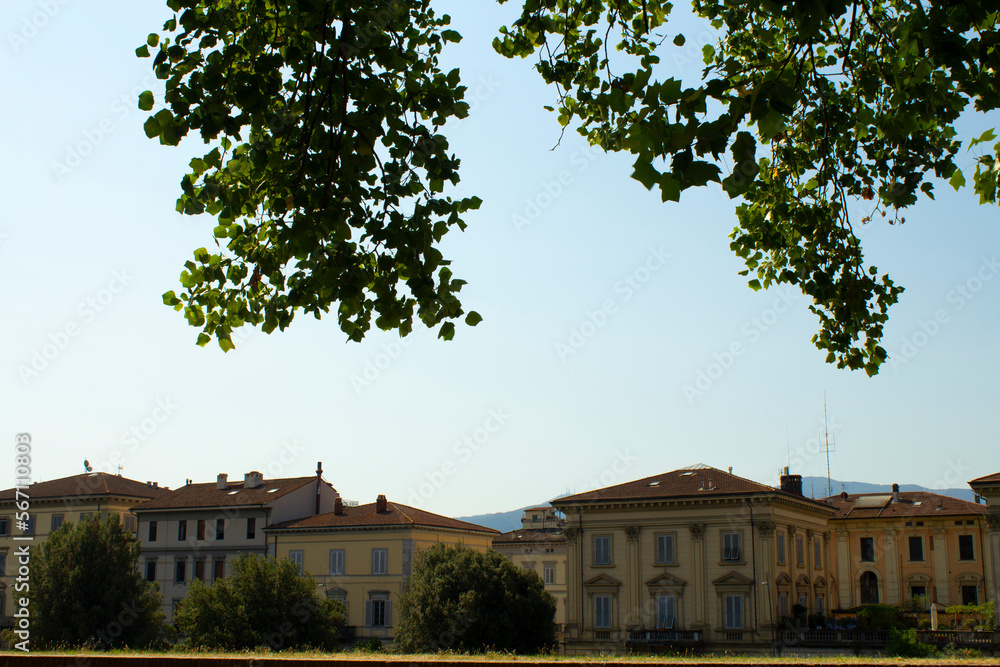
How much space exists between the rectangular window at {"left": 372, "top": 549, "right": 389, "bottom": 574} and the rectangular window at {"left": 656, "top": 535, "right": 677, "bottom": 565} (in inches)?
620

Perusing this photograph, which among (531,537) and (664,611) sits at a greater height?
(531,537)

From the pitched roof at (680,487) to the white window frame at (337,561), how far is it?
13.3 m

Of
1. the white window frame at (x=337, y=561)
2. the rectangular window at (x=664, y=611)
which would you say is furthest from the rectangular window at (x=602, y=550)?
the white window frame at (x=337, y=561)

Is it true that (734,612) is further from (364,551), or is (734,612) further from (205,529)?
(205,529)

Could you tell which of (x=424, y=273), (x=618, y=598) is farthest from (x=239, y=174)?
(x=618, y=598)

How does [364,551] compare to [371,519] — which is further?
[371,519]

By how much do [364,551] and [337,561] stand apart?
74.5 inches

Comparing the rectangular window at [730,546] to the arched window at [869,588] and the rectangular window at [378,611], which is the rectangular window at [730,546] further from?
the arched window at [869,588]

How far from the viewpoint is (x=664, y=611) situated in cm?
4794

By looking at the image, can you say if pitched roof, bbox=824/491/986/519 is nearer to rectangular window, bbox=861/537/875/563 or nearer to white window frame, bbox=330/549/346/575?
rectangular window, bbox=861/537/875/563

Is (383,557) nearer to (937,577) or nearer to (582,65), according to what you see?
(937,577)

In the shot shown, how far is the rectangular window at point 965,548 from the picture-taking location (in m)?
58.5

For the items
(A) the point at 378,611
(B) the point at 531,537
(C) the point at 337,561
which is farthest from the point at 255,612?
(B) the point at 531,537

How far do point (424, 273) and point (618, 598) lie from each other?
45.4 meters
